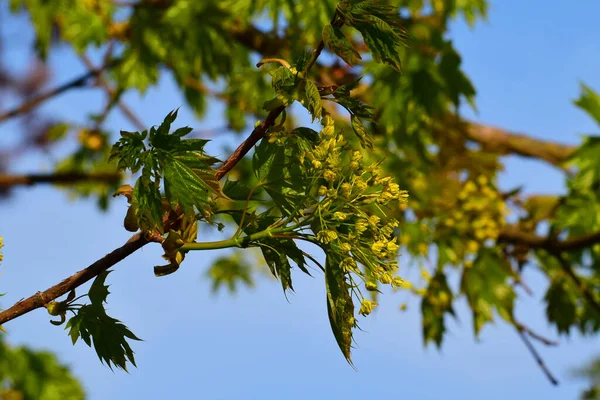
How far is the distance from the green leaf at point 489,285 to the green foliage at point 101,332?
2625mm

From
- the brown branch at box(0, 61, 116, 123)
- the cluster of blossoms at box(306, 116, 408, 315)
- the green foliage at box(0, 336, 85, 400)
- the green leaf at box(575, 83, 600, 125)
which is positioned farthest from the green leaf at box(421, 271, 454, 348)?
the cluster of blossoms at box(306, 116, 408, 315)

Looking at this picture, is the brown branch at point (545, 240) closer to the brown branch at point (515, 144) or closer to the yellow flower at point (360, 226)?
the brown branch at point (515, 144)

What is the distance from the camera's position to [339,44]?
94 centimetres

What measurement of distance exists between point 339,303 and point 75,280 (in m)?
0.35

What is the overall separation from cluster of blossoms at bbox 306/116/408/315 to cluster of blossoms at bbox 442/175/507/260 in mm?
2459

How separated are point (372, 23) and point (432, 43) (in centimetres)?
261

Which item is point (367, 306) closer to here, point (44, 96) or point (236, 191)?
point (236, 191)

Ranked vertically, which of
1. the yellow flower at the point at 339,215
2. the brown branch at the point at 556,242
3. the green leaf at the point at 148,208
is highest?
the brown branch at the point at 556,242

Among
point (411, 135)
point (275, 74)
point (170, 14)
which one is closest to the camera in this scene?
point (275, 74)

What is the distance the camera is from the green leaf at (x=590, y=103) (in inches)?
137

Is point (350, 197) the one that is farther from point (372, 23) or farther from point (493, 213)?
point (493, 213)

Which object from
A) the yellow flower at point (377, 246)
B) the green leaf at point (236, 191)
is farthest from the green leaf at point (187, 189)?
the yellow flower at point (377, 246)

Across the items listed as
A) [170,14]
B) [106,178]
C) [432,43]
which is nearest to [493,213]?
[432,43]

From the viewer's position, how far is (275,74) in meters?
0.97
